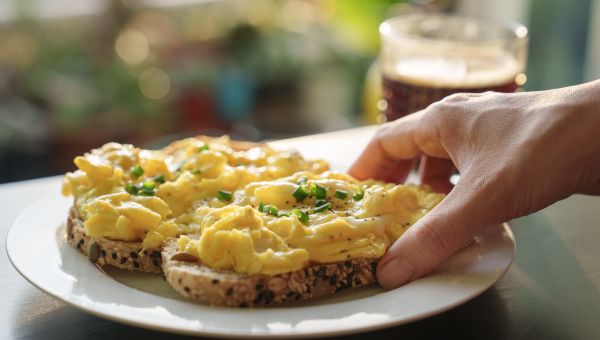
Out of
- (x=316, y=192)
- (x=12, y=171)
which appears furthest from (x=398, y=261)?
(x=12, y=171)

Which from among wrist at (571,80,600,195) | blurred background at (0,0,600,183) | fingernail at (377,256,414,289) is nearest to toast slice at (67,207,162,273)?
fingernail at (377,256,414,289)

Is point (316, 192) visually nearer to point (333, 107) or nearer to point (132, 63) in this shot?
point (132, 63)

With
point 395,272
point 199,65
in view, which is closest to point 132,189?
point 395,272

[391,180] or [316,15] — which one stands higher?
[391,180]

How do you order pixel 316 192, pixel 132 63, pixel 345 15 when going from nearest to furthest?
1. pixel 316 192
2. pixel 345 15
3. pixel 132 63

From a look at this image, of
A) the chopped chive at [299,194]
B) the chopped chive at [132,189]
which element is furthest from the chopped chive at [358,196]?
the chopped chive at [132,189]

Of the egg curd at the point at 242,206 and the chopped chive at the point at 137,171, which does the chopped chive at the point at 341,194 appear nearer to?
the egg curd at the point at 242,206
